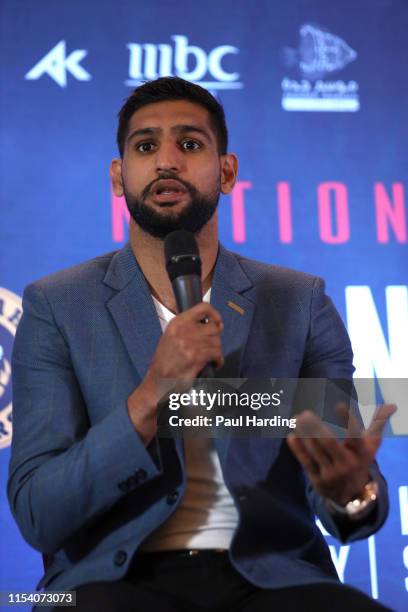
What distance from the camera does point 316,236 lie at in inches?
124

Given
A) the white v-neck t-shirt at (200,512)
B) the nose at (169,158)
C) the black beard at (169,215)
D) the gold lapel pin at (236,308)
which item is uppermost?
the nose at (169,158)

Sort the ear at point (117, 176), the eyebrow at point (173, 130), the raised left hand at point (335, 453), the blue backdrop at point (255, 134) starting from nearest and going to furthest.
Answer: the raised left hand at point (335, 453)
the eyebrow at point (173, 130)
the ear at point (117, 176)
the blue backdrop at point (255, 134)

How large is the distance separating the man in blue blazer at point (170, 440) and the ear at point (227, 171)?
0.05ft

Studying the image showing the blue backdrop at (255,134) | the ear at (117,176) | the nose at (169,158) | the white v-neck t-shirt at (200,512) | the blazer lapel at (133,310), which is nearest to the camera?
the white v-neck t-shirt at (200,512)

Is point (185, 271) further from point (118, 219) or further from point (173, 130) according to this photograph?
point (118, 219)

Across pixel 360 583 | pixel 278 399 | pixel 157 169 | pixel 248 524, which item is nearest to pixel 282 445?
pixel 278 399

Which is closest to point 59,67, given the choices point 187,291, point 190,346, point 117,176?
point 117,176

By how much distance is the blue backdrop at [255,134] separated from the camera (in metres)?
3.08

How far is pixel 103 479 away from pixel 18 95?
196 cm

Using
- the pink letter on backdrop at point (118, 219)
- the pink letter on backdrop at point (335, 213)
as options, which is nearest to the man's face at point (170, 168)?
the pink letter on backdrop at point (118, 219)

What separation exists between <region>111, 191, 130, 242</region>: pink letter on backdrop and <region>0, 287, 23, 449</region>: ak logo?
42 cm

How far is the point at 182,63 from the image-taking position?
323 centimetres

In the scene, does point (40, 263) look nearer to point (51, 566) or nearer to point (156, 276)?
point (156, 276)

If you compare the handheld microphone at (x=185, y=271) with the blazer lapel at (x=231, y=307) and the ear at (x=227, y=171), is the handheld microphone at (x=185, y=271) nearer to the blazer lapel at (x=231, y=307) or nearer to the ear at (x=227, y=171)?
the blazer lapel at (x=231, y=307)
